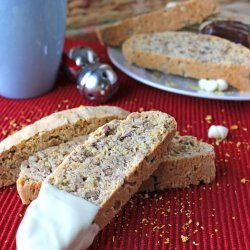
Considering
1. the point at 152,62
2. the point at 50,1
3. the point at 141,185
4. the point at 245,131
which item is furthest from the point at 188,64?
the point at 141,185

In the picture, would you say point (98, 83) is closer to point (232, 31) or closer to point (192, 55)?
point (192, 55)

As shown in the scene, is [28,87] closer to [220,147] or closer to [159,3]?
[220,147]

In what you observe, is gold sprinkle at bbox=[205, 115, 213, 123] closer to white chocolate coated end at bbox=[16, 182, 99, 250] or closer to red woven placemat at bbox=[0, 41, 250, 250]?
red woven placemat at bbox=[0, 41, 250, 250]

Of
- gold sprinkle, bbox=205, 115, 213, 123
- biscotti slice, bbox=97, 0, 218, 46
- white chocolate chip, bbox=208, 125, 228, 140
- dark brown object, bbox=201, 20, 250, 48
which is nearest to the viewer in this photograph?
white chocolate chip, bbox=208, 125, 228, 140

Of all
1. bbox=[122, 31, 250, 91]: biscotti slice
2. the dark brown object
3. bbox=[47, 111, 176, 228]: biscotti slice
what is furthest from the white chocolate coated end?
the dark brown object

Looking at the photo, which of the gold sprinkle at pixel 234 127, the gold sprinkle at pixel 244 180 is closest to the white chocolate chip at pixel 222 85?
the gold sprinkle at pixel 234 127

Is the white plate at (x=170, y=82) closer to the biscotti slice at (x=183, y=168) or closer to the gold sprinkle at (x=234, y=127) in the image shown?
the gold sprinkle at (x=234, y=127)
